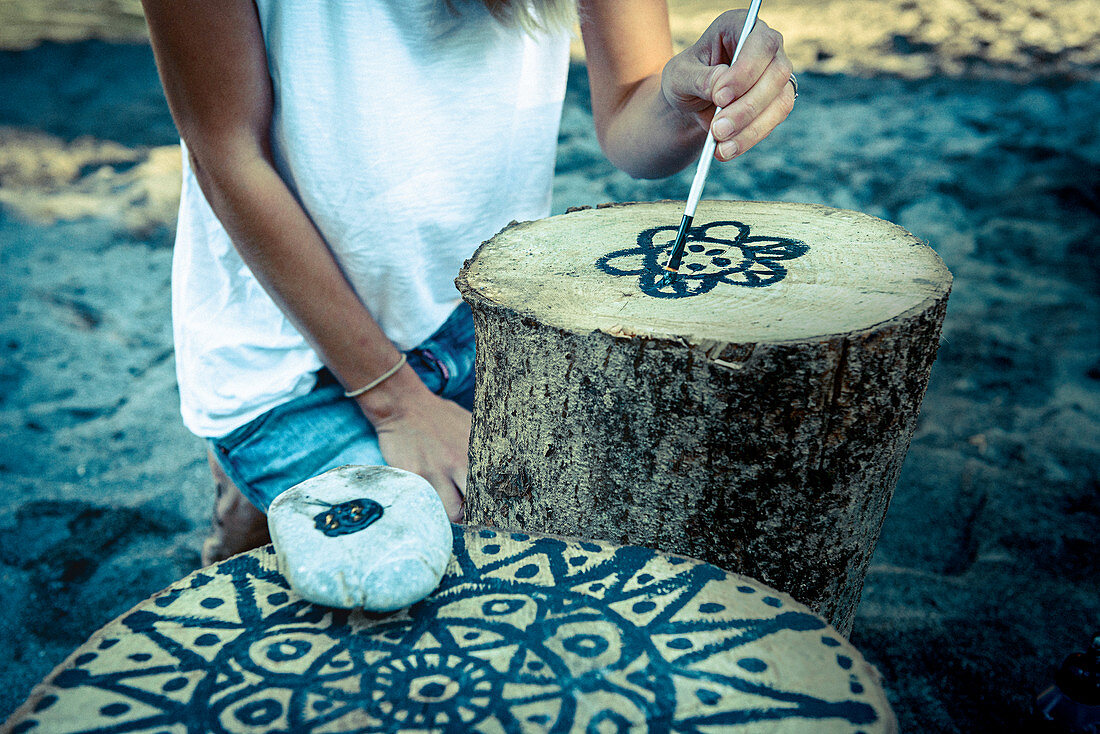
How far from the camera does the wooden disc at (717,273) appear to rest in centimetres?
92

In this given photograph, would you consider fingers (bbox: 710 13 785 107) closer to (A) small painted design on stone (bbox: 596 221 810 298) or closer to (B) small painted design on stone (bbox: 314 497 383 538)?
(A) small painted design on stone (bbox: 596 221 810 298)

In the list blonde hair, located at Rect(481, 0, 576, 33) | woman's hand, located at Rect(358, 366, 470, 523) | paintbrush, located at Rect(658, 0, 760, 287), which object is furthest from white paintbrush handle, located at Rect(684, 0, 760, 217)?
woman's hand, located at Rect(358, 366, 470, 523)

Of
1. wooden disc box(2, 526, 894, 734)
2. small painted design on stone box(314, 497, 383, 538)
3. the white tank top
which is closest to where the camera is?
wooden disc box(2, 526, 894, 734)

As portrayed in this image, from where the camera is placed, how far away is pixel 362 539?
741mm

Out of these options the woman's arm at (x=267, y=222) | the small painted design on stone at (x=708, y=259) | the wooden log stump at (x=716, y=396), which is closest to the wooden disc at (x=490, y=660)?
the wooden log stump at (x=716, y=396)

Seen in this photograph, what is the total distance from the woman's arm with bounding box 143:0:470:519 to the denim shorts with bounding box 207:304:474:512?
0.14 feet

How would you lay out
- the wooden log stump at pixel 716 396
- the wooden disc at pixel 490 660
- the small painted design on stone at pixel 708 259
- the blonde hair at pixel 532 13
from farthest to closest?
the blonde hair at pixel 532 13 < the small painted design on stone at pixel 708 259 < the wooden log stump at pixel 716 396 < the wooden disc at pixel 490 660

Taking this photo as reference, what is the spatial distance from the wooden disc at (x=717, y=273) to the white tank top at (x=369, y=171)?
7.9 inches

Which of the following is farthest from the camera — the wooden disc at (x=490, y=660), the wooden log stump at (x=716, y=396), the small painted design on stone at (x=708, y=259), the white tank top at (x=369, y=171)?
the white tank top at (x=369, y=171)

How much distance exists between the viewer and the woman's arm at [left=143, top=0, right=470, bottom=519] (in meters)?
1.06

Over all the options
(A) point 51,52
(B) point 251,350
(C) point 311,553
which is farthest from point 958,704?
(A) point 51,52

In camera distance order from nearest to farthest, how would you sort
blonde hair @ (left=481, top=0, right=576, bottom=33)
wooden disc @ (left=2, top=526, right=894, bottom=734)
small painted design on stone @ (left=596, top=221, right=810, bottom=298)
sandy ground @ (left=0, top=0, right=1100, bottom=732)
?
wooden disc @ (left=2, top=526, right=894, bottom=734)
small painted design on stone @ (left=596, top=221, right=810, bottom=298)
blonde hair @ (left=481, top=0, right=576, bottom=33)
sandy ground @ (left=0, top=0, right=1100, bottom=732)

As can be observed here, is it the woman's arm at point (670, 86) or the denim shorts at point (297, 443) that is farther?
the denim shorts at point (297, 443)

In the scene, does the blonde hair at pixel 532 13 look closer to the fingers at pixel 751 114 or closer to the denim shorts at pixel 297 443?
the fingers at pixel 751 114
